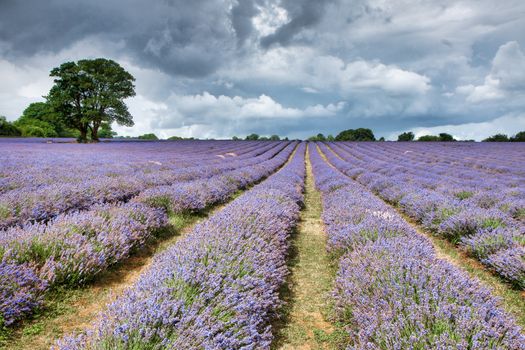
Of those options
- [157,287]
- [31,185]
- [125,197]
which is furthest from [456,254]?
[31,185]

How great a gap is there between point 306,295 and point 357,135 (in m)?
90.2

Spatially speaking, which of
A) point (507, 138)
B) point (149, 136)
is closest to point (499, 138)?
point (507, 138)

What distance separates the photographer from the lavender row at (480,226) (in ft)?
12.4

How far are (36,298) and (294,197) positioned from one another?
224 inches

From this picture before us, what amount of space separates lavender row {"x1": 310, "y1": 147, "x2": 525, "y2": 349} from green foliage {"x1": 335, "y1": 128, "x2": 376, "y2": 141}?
8839cm

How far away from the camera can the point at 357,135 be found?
88375 millimetres

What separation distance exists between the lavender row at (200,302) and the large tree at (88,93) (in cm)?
3310

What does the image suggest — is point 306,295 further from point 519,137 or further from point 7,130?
point 519,137

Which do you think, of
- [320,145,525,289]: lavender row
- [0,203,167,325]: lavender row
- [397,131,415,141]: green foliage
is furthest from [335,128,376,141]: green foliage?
[0,203,167,325]: lavender row

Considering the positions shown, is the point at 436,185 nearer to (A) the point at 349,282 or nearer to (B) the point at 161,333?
(A) the point at 349,282

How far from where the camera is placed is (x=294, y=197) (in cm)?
757

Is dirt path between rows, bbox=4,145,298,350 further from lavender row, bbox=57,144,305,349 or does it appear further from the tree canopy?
the tree canopy

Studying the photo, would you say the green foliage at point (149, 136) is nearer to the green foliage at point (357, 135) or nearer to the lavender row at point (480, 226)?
the green foliage at point (357, 135)

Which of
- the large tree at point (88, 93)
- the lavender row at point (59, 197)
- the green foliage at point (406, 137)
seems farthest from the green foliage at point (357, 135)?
the lavender row at point (59, 197)
